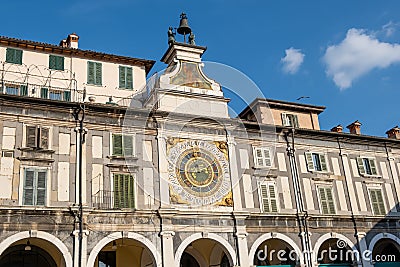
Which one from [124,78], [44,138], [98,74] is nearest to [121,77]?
[124,78]

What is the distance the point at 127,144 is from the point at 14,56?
8.67 m

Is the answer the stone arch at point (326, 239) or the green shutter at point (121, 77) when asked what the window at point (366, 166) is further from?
the green shutter at point (121, 77)

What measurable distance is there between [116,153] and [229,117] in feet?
23.7

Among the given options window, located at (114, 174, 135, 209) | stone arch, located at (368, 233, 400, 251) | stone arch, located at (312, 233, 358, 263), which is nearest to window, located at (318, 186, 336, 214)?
stone arch, located at (312, 233, 358, 263)

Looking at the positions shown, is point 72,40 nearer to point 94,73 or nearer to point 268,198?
point 94,73

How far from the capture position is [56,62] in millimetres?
27516

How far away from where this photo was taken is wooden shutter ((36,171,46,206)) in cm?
2161

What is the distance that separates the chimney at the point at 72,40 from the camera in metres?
28.9

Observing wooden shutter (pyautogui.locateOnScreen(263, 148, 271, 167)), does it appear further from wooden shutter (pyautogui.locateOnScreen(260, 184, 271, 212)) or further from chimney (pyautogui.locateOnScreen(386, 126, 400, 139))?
chimney (pyautogui.locateOnScreen(386, 126, 400, 139))

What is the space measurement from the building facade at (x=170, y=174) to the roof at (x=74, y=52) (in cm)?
8

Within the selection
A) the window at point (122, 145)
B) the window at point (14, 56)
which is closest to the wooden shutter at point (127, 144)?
the window at point (122, 145)

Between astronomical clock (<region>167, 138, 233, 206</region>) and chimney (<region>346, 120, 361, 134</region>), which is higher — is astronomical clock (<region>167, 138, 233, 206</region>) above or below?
below

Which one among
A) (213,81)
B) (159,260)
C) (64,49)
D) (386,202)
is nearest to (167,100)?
(213,81)

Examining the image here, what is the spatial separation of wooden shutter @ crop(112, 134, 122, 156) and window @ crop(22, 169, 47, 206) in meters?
3.67
